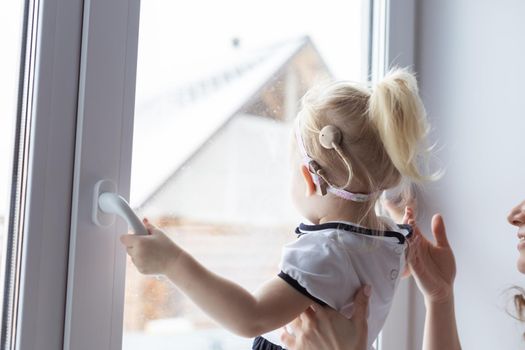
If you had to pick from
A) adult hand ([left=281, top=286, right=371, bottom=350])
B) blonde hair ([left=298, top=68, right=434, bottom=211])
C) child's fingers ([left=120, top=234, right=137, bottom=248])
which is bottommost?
→ adult hand ([left=281, top=286, right=371, bottom=350])

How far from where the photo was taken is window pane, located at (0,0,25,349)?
2.55 ft

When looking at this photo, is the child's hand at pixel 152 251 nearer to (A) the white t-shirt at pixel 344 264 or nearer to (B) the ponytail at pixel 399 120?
(A) the white t-shirt at pixel 344 264

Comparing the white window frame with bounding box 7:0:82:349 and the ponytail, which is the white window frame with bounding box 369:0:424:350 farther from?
the white window frame with bounding box 7:0:82:349

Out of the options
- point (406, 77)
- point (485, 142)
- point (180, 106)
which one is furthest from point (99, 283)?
point (485, 142)

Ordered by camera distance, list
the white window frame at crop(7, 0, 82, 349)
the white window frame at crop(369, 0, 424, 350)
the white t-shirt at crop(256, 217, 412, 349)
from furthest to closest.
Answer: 1. the white window frame at crop(369, 0, 424, 350)
2. the white t-shirt at crop(256, 217, 412, 349)
3. the white window frame at crop(7, 0, 82, 349)

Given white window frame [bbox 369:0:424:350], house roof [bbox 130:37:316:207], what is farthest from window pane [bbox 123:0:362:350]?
white window frame [bbox 369:0:424:350]

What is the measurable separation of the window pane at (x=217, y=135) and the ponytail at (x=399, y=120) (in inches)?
10.3

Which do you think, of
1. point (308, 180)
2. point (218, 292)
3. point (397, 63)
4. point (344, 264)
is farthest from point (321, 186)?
point (397, 63)

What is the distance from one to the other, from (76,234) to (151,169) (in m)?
0.18

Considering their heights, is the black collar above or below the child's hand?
above

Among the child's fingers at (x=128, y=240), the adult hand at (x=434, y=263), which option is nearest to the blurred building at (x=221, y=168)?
the child's fingers at (x=128, y=240)

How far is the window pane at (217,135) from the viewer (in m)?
0.94

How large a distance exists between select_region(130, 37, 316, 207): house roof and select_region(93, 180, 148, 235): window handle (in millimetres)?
86

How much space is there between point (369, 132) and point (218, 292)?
36cm
